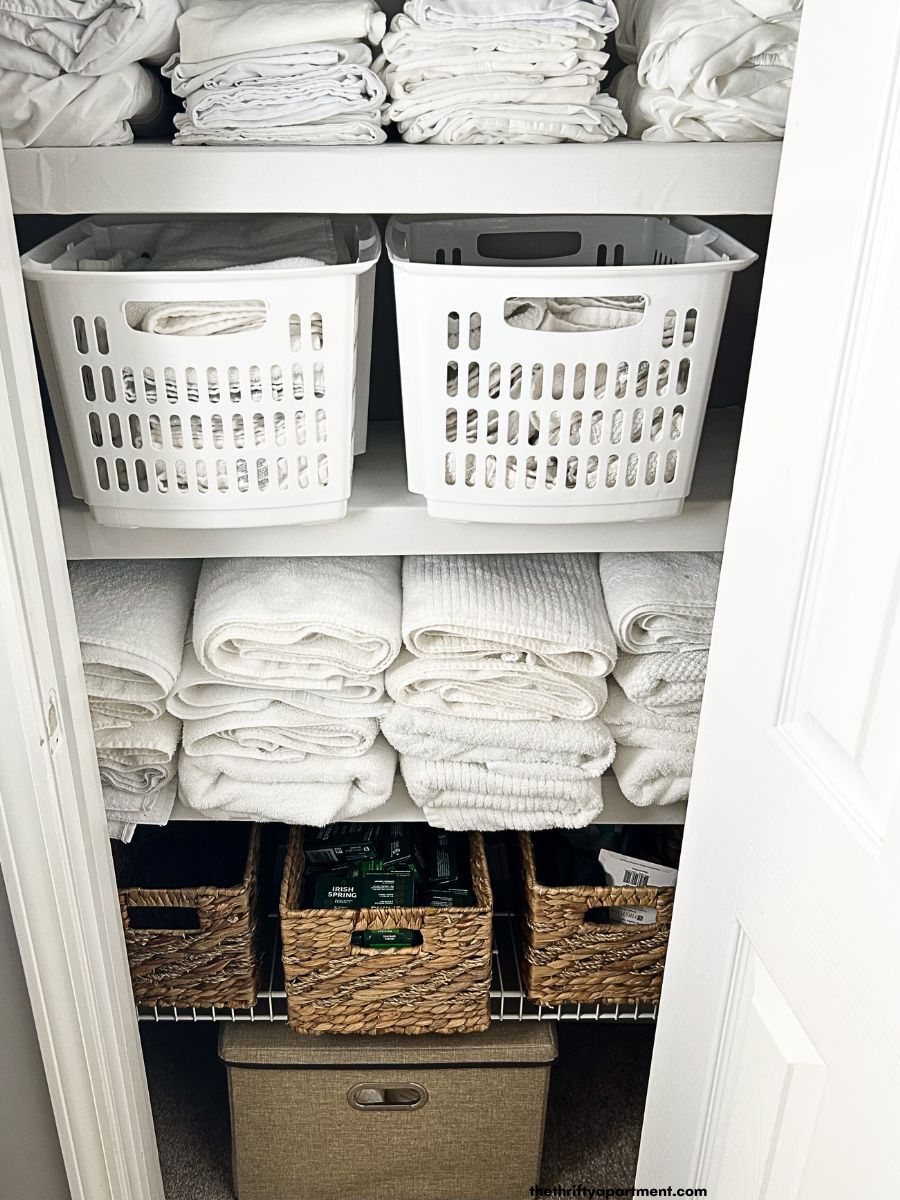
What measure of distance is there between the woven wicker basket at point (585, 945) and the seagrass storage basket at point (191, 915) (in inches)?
13.0

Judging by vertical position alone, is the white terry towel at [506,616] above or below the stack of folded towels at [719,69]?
below

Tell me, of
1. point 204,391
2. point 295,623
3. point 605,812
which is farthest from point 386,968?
point 204,391

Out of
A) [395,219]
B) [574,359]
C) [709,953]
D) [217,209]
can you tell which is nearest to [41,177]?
[217,209]

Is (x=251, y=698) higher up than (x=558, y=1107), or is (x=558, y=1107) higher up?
(x=251, y=698)

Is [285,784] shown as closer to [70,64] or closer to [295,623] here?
[295,623]

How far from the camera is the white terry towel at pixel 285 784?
114 cm

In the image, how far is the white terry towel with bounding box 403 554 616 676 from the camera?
3.49 ft

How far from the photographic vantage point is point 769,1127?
81 cm

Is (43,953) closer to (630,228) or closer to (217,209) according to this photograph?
(217,209)

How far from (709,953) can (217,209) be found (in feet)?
2.50

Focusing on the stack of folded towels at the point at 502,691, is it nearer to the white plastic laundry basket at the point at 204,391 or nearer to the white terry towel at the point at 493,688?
the white terry towel at the point at 493,688

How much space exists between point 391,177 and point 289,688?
0.51 metres

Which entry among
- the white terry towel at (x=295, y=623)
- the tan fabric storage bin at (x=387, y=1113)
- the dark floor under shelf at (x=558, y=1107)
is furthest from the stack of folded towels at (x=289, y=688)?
the dark floor under shelf at (x=558, y=1107)

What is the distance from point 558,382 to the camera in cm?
94
